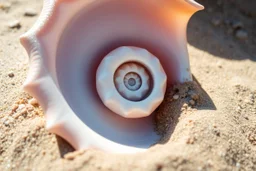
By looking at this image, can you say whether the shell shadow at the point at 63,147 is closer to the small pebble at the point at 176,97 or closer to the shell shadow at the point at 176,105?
the shell shadow at the point at 176,105

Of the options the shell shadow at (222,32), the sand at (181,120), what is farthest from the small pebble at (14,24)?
the shell shadow at (222,32)

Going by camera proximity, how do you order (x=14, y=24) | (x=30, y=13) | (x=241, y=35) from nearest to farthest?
(x=14, y=24) → (x=30, y=13) → (x=241, y=35)

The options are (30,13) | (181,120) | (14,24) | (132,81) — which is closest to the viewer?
(181,120)

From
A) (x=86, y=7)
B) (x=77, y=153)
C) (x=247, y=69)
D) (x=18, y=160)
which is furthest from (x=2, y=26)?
(x=247, y=69)

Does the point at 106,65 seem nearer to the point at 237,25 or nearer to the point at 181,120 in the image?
the point at 181,120

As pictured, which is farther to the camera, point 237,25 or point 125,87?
point 237,25

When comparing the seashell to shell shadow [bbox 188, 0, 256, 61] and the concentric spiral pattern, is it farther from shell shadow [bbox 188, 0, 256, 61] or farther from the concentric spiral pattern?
shell shadow [bbox 188, 0, 256, 61]

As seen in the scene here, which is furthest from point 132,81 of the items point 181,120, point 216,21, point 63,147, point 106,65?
point 216,21
